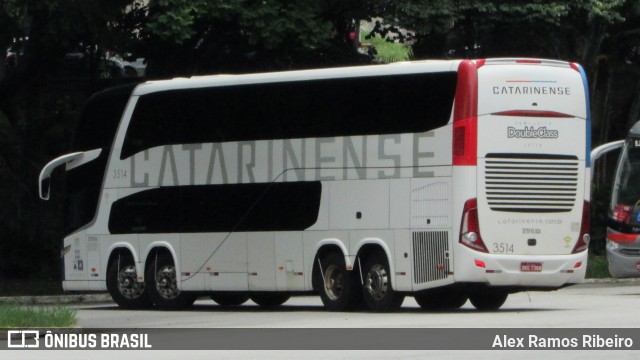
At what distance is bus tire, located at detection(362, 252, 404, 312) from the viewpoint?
2253cm

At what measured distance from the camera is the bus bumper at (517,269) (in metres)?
21.5

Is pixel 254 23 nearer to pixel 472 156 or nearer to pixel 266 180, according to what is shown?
pixel 266 180

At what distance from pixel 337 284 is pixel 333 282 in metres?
0.11

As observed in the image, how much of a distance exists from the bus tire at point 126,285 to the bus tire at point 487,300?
5957mm

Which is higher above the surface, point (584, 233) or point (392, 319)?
point (584, 233)

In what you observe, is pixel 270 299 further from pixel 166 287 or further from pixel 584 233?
pixel 584 233

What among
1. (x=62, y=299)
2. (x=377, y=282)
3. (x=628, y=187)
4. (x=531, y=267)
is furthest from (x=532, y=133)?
Answer: (x=62, y=299)

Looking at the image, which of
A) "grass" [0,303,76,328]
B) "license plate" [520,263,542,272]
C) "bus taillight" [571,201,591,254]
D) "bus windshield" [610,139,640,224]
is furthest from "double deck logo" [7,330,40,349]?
"bus windshield" [610,139,640,224]

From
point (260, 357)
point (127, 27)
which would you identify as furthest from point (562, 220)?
point (127, 27)

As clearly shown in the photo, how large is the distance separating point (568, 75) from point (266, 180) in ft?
16.6

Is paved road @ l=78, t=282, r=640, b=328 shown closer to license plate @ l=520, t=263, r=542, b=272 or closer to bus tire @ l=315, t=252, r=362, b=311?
bus tire @ l=315, t=252, r=362, b=311

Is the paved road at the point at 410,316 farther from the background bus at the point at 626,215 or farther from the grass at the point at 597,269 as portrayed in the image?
the grass at the point at 597,269

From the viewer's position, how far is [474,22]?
31.0 meters

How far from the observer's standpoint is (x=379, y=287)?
22.7 meters
